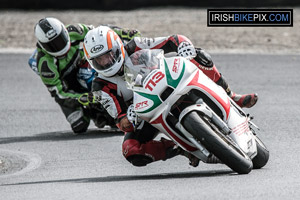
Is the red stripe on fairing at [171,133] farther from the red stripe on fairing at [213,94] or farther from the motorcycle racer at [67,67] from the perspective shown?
the motorcycle racer at [67,67]

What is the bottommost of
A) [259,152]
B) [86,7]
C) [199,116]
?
[86,7]

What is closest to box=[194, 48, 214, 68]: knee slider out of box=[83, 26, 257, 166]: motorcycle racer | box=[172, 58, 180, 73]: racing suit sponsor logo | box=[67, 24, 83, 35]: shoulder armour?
box=[83, 26, 257, 166]: motorcycle racer

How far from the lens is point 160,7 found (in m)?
22.5

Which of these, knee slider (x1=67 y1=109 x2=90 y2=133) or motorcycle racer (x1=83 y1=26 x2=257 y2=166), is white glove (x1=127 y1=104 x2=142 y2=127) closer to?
motorcycle racer (x1=83 y1=26 x2=257 y2=166)

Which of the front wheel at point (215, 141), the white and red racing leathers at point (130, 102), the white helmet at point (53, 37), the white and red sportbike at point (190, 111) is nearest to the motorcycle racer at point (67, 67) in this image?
the white helmet at point (53, 37)

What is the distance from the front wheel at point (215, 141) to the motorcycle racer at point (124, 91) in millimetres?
563

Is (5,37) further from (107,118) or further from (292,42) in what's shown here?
(107,118)

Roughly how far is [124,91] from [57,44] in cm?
247

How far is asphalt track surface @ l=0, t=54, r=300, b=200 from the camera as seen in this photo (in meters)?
6.49

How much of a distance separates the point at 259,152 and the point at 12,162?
3.01 m

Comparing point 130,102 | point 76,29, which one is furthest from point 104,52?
point 76,29

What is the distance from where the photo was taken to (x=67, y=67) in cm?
1084

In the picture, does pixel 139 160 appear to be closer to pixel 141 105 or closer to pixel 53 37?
pixel 141 105

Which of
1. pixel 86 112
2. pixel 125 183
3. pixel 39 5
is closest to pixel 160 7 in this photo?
pixel 39 5
